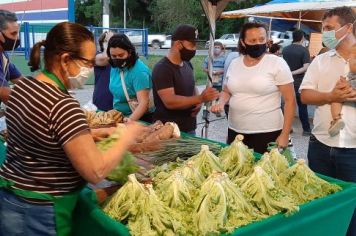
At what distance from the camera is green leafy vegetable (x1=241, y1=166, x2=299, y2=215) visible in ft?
5.49

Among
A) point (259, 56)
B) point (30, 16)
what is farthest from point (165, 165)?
point (30, 16)

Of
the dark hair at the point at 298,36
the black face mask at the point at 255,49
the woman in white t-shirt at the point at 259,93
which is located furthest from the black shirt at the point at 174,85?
the dark hair at the point at 298,36

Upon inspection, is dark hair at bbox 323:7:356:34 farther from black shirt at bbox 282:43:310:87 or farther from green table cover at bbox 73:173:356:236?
black shirt at bbox 282:43:310:87

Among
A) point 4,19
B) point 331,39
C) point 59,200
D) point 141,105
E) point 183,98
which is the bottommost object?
point 59,200

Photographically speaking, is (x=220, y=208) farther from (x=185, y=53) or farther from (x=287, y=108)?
(x=185, y=53)

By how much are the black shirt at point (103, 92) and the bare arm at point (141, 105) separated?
699 mm

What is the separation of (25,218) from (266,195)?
3.59 ft

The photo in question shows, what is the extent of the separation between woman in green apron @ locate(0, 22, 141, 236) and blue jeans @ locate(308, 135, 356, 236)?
1.55 metres

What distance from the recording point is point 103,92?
395cm

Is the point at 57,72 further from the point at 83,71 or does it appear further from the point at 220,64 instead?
the point at 220,64

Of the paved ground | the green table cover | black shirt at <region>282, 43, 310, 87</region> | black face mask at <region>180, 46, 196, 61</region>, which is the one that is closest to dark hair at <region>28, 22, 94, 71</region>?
the green table cover

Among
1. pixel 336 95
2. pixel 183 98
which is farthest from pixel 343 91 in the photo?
pixel 183 98

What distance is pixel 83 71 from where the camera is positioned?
1.57 m

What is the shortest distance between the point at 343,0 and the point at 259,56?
6530 millimetres
